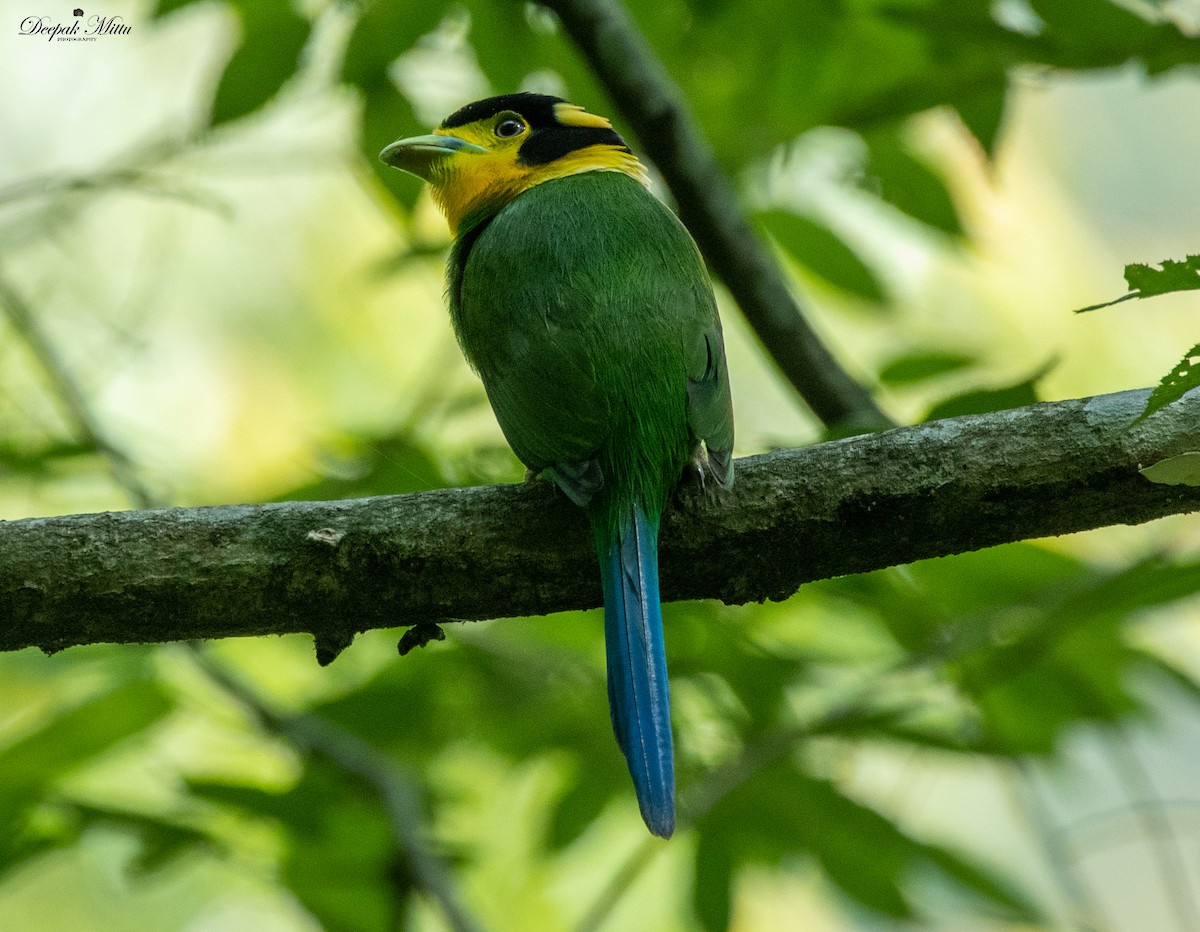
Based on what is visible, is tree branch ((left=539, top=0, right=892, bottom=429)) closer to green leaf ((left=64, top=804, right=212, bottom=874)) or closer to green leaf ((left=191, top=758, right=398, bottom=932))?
green leaf ((left=191, top=758, right=398, bottom=932))

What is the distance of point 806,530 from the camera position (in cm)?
232

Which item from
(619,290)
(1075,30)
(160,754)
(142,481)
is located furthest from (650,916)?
(1075,30)

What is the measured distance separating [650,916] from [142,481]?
3.25m

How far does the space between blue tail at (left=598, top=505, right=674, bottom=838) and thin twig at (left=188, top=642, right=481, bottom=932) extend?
720mm

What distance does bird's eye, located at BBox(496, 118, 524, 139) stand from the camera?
156 inches

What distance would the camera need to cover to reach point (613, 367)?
273 centimetres

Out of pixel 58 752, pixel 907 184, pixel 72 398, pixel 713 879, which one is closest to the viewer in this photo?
pixel 58 752

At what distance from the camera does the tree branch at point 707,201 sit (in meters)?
3.52

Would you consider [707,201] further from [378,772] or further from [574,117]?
[378,772]

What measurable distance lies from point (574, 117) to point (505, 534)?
208 centimetres

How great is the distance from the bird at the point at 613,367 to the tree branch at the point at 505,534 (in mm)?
157

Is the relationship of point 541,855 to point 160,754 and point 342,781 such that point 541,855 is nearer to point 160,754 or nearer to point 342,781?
point 342,781

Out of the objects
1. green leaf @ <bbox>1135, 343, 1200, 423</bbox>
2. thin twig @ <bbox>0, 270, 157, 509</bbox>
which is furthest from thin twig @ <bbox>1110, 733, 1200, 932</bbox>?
thin twig @ <bbox>0, 270, 157, 509</bbox>

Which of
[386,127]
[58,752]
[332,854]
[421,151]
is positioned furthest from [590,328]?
[58,752]
